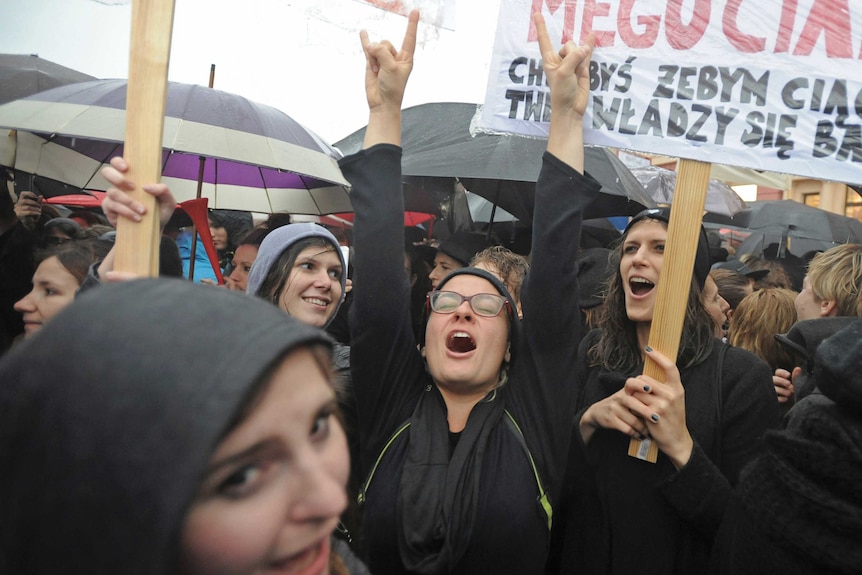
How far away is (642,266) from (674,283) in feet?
1.49

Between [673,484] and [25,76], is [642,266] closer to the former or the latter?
[673,484]

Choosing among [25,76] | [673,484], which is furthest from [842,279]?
[25,76]

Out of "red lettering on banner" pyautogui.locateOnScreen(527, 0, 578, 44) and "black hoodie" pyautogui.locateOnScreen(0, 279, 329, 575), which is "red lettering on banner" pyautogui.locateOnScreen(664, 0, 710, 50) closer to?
"red lettering on banner" pyautogui.locateOnScreen(527, 0, 578, 44)

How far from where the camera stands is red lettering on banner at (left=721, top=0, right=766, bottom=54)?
2139 mm

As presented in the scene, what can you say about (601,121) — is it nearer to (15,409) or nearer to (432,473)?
(432,473)

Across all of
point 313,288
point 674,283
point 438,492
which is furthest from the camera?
point 313,288

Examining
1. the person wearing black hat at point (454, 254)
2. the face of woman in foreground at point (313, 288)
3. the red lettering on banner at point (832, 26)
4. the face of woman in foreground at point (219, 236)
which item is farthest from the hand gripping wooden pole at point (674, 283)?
the face of woman in foreground at point (219, 236)

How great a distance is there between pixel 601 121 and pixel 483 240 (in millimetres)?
2984

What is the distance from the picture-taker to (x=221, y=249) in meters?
5.93

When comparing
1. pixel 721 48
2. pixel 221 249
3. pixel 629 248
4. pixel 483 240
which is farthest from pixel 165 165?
pixel 721 48

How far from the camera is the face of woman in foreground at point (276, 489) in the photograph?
30.8 inches

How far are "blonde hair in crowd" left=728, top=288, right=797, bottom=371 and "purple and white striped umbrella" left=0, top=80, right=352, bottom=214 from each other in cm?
242

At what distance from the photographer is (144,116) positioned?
5.36 feet

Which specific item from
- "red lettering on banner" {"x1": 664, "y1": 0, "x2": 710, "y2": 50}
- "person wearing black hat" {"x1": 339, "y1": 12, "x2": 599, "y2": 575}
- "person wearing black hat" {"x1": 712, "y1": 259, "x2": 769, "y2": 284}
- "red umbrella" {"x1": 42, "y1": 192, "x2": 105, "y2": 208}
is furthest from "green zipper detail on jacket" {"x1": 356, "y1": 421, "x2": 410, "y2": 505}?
"red umbrella" {"x1": 42, "y1": 192, "x2": 105, "y2": 208}
